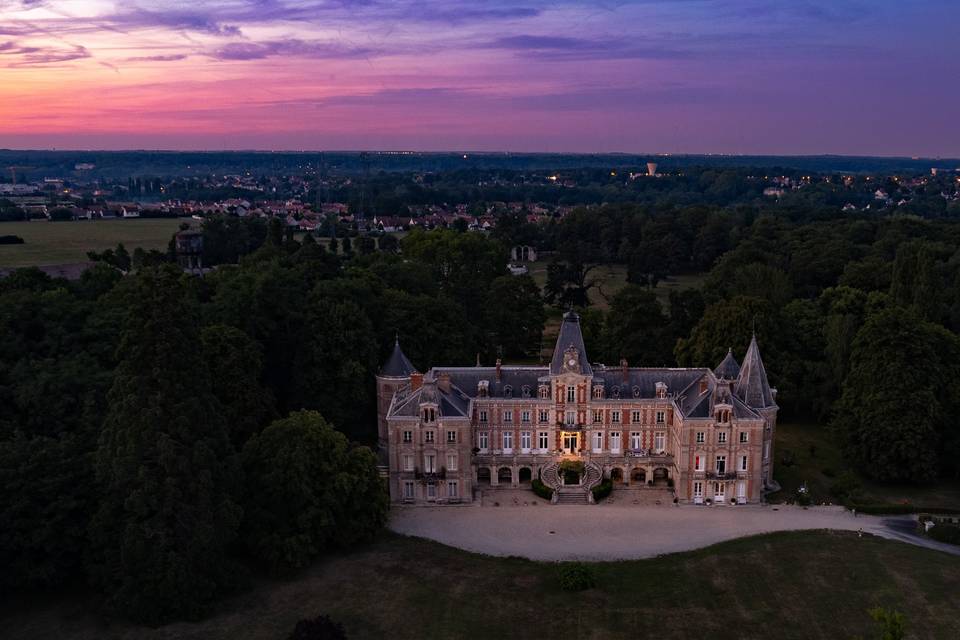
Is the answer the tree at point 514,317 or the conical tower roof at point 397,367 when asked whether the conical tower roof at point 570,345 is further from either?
the tree at point 514,317

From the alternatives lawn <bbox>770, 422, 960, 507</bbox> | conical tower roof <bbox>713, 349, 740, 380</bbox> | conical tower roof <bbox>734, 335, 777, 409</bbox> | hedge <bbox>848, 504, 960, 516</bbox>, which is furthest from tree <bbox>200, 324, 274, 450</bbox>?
hedge <bbox>848, 504, 960, 516</bbox>

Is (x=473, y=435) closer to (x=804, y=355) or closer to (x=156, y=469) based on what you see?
(x=156, y=469)

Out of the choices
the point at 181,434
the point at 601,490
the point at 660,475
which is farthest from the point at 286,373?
the point at 660,475

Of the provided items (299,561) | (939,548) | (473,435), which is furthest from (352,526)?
(939,548)

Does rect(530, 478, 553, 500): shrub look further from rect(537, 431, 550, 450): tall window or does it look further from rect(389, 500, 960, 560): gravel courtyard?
rect(537, 431, 550, 450): tall window

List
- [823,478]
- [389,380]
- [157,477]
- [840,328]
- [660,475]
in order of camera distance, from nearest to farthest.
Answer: [157,477], [660,475], [823,478], [389,380], [840,328]

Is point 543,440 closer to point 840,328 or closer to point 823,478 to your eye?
point 823,478

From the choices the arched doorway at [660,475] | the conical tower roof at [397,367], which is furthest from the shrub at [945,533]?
the conical tower roof at [397,367]
